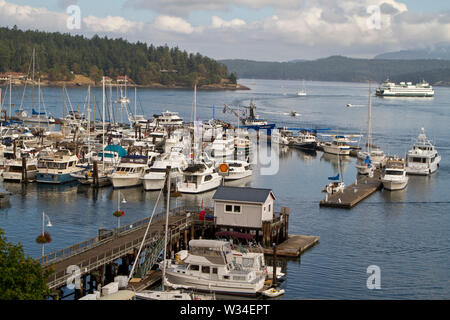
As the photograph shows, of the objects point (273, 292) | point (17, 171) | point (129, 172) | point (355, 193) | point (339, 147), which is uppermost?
point (339, 147)

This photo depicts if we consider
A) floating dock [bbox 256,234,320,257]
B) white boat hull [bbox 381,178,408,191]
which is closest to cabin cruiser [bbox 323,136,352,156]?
white boat hull [bbox 381,178,408,191]

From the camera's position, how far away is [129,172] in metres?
50.1

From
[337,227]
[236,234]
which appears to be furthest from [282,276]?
[337,227]

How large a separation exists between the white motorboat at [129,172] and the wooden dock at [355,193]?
46.5ft

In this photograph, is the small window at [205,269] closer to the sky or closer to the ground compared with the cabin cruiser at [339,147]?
closer to the ground

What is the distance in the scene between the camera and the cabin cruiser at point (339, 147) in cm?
7375

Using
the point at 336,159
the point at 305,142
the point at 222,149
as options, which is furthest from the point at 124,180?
the point at 305,142

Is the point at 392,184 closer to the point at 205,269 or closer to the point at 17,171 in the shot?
the point at 17,171

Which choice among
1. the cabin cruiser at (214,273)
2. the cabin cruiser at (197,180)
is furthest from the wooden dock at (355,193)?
the cabin cruiser at (214,273)

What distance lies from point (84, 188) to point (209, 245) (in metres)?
25.7

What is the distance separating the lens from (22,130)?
243 feet

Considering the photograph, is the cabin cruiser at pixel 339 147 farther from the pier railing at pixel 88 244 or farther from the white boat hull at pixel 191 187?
the pier railing at pixel 88 244
